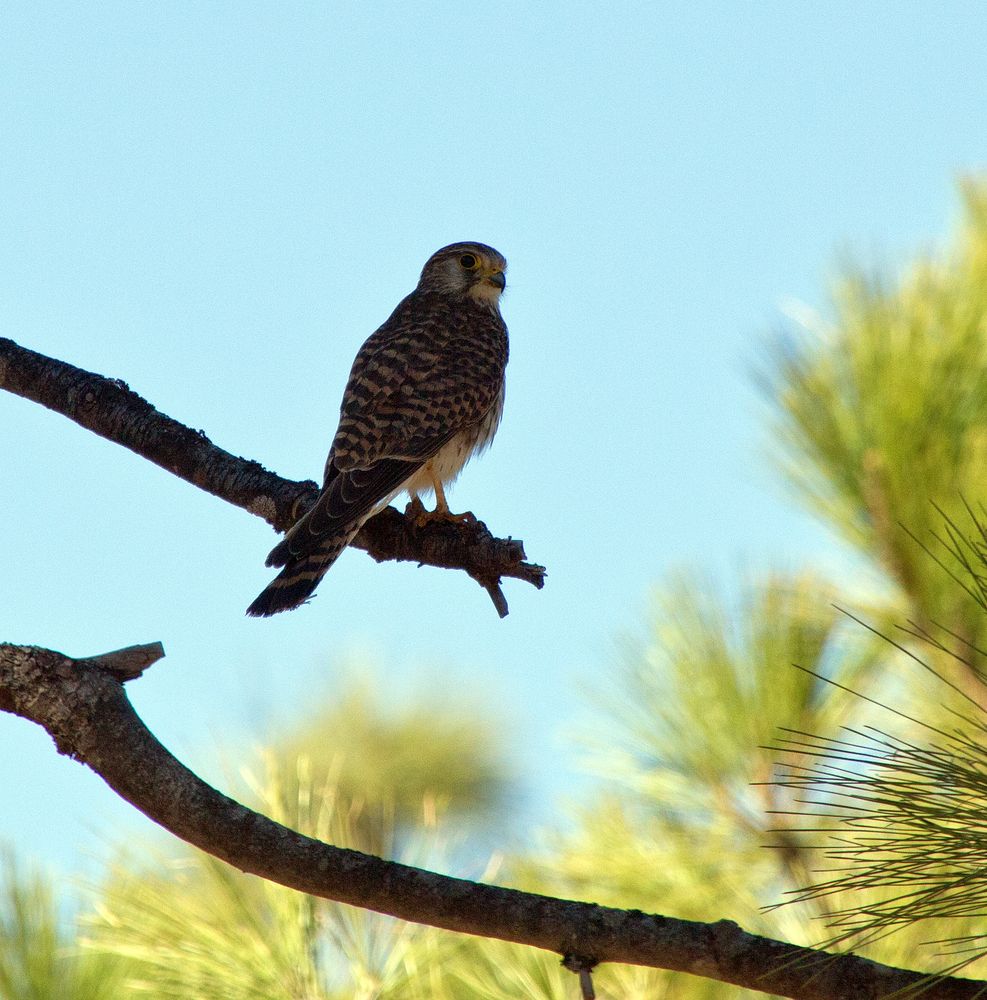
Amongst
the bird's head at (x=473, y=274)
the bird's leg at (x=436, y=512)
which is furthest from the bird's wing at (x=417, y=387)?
the bird's head at (x=473, y=274)

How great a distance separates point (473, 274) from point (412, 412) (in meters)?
1.18

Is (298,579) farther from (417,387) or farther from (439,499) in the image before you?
(417,387)

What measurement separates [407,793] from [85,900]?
Answer: 2.91 meters

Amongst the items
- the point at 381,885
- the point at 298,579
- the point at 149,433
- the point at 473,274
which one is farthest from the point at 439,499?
the point at 381,885

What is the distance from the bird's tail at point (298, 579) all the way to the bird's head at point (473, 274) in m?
1.96

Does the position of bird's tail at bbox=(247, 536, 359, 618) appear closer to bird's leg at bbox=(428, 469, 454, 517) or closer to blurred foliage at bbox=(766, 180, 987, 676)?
bird's leg at bbox=(428, 469, 454, 517)

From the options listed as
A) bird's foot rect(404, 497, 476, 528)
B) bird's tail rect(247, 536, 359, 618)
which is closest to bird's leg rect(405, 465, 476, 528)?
bird's foot rect(404, 497, 476, 528)

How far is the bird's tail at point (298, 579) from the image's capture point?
3102mm

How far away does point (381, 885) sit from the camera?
1.84m

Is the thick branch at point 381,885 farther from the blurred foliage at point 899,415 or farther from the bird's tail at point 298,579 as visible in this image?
the blurred foliage at point 899,415

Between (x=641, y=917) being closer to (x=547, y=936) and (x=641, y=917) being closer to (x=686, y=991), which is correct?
(x=547, y=936)

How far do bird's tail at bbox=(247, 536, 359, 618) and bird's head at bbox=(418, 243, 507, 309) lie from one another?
1.96m

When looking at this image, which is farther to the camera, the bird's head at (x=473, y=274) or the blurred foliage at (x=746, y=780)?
the bird's head at (x=473, y=274)

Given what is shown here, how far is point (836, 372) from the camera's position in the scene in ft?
13.7
